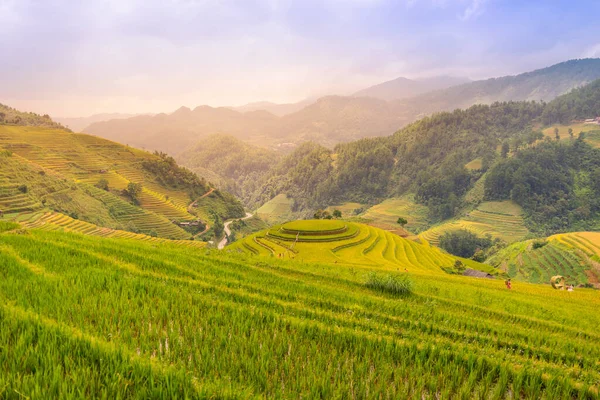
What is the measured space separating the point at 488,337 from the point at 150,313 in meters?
5.07

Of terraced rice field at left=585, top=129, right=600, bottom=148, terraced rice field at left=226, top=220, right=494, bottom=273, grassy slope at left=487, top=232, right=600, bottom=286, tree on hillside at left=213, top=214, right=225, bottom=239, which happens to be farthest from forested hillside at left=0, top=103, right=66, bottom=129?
terraced rice field at left=585, top=129, right=600, bottom=148

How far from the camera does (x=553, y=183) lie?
488 feet

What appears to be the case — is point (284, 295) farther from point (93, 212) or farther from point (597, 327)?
point (93, 212)

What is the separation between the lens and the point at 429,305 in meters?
6.34

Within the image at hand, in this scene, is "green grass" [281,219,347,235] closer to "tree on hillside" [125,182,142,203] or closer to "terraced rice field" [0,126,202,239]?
"terraced rice field" [0,126,202,239]

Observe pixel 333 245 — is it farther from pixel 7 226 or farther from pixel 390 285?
pixel 7 226

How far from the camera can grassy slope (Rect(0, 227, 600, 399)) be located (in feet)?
6.96

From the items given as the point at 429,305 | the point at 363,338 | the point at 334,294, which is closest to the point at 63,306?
the point at 363,338

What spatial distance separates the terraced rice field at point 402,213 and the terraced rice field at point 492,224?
57.5 feet

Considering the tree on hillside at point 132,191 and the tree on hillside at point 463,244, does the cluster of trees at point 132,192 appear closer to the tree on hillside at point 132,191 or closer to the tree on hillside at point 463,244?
the tree on hillside at point 132,191

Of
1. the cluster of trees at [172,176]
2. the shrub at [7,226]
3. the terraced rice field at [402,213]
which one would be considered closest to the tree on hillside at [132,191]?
the cluster of trees at [172,176]

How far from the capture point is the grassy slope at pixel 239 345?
212 cm

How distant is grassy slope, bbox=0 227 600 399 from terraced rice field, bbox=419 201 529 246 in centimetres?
11767

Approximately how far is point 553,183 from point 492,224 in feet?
161
